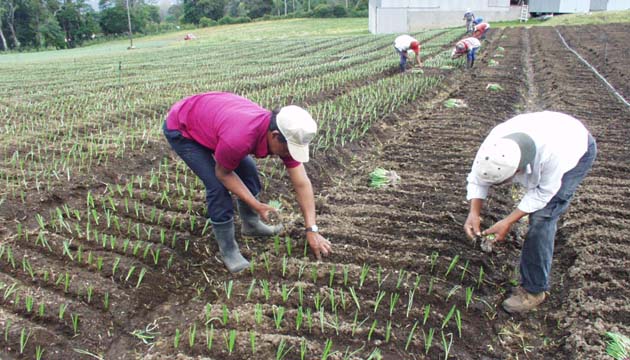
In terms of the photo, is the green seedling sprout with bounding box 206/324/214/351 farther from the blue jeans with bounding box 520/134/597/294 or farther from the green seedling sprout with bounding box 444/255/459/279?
the blue jeans with bounding box 520/134/597/294

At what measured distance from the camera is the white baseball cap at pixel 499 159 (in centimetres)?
257

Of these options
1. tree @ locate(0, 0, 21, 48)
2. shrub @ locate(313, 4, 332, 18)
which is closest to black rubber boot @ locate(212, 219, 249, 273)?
shrub @ locate(313, 4, 332, 18)

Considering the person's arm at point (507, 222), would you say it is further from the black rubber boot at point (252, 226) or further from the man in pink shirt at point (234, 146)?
the black rubber boot at point (252, 226)

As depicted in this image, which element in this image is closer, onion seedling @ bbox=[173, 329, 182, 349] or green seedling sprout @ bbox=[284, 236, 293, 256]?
onion seedling @ bbox=[173, 329, 182, 349]

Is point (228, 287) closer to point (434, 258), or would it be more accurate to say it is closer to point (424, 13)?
point (434, 258)

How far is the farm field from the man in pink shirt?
452 millimetres

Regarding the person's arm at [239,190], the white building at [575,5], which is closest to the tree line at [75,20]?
the white building at [575,5]

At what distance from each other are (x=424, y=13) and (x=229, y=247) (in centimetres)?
3192

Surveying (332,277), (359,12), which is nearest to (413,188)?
(332,277)

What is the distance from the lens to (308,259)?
12.6 feet

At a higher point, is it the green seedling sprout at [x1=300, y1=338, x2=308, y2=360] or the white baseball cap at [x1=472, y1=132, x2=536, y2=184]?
the white baseball cap at [x1=472, y1=132, x2=536, y2=184]

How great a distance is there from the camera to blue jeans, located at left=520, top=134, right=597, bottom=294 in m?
2.93

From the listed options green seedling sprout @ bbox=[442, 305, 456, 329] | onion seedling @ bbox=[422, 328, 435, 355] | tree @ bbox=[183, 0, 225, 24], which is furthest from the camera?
tree @ bbox=[183, 0, 225, 24]

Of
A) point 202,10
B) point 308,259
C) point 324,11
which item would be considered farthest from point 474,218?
point 202,10
